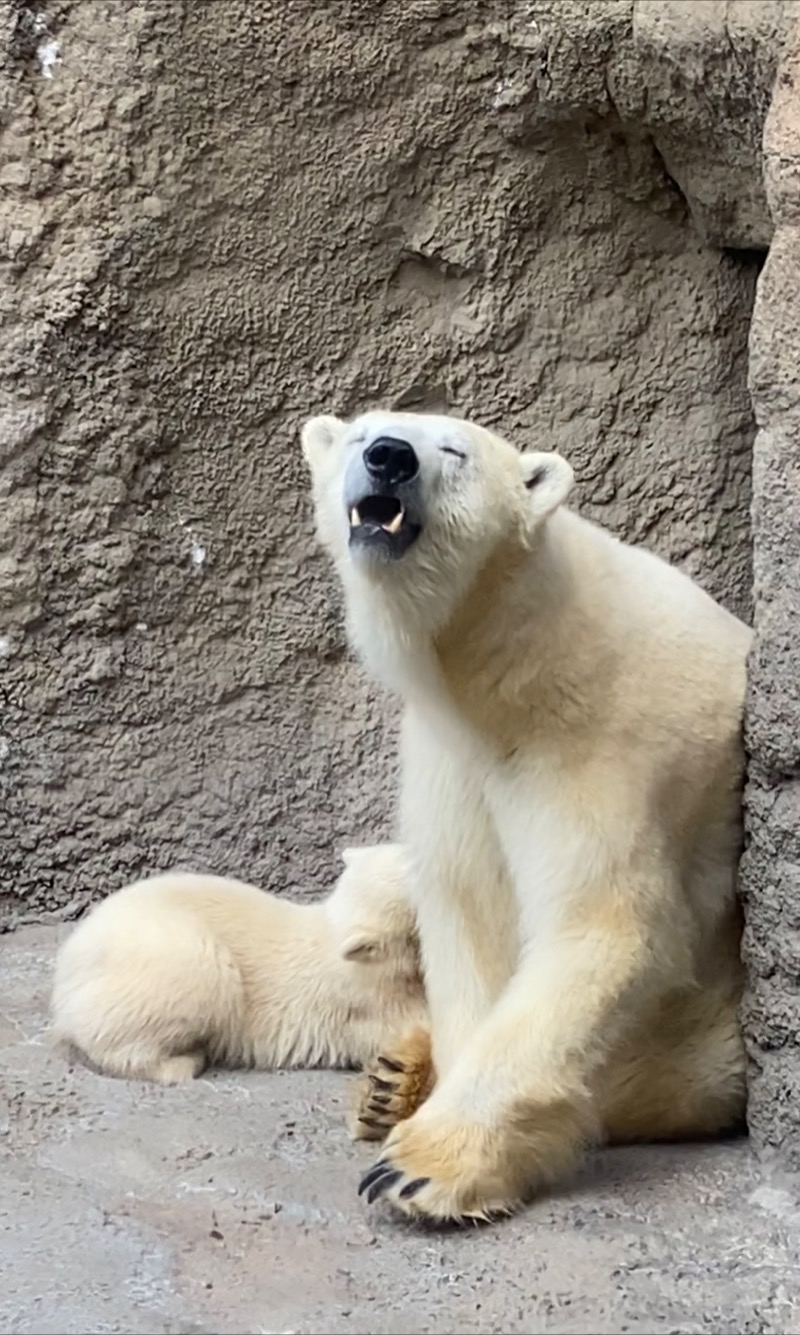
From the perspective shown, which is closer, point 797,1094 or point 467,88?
point 797,1094

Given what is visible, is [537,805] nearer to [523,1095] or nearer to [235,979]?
[523,1095]

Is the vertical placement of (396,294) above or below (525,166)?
below

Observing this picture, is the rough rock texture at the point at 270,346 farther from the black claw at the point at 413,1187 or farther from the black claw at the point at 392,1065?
the black claw at the point at 413,1187

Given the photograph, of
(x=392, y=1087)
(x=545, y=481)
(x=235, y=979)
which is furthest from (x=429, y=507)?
(x=235, y=979)

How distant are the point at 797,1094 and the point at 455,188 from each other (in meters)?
2.17

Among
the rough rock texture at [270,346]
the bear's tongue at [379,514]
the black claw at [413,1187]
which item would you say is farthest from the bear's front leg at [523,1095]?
the rough rock texture at [270,346]

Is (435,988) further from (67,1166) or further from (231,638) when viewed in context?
(231,638)

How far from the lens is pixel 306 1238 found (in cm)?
259

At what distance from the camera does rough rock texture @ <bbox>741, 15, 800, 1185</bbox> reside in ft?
9.04

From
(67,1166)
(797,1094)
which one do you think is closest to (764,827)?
(797,1094)

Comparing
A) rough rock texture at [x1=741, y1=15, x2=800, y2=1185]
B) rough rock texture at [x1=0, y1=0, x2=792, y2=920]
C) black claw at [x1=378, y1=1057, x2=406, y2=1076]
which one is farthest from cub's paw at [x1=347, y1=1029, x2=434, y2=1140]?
rough rock texture at [x1=0, y1=0, x2=792, y2=920]

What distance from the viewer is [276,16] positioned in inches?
147

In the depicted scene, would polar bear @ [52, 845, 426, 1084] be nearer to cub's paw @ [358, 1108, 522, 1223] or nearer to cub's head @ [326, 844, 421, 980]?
cub's head @ [326, 844, 421, 980]

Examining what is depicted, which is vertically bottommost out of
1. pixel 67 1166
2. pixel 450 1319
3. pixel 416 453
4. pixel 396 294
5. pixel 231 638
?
pixel 67 1166
